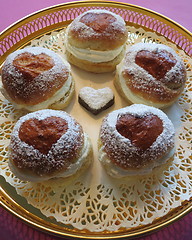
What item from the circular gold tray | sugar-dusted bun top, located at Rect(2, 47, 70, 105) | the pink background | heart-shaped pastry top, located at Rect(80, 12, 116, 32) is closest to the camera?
sugar-dusted bun top, located at Rect(2, 47, 70, 105)

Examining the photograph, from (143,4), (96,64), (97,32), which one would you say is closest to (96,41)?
(97,32)

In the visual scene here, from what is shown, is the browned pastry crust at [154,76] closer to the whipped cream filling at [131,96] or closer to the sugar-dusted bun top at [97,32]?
the whipped cream filling at [131,96]

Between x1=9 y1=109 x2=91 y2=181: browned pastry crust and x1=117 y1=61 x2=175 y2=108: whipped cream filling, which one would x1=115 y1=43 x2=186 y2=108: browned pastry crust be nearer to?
x1=117 y1=61 x2=175 y2=108: whipped cream filling

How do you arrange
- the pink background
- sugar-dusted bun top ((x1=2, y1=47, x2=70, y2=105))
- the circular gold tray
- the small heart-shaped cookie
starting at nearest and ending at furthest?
1. sugar-dusted bun top ((x1=2, y1=47, x2=70, y2=105))
2. the small heart-shaped cookie
3. the circular gold tray
4. the pink background

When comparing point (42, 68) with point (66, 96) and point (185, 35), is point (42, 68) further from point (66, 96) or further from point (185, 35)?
point (185, 35)

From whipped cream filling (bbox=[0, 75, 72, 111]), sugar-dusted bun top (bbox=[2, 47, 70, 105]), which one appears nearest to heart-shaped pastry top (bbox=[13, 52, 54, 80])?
sugar-dusted bun top (bbox=[2, 47, 70, 105])
